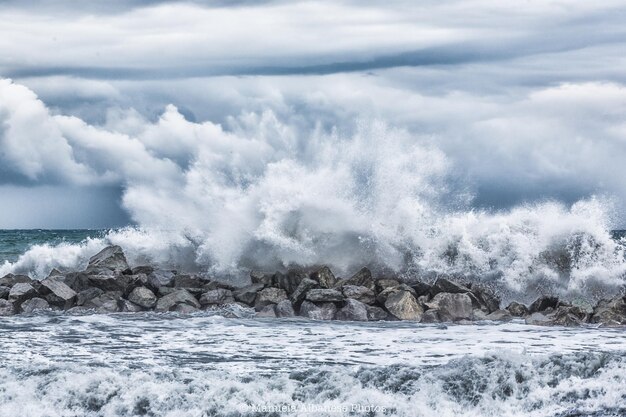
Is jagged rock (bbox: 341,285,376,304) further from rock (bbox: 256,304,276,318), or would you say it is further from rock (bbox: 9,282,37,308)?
rock (bbox: 9,282,37,308)

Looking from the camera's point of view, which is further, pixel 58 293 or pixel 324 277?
pixel 324 277

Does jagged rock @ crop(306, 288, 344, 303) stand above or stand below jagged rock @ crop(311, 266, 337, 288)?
below

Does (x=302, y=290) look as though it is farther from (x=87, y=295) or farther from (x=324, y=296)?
(x=87, y=295)

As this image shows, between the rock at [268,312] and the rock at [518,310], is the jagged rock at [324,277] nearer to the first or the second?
the rock at [268,312]

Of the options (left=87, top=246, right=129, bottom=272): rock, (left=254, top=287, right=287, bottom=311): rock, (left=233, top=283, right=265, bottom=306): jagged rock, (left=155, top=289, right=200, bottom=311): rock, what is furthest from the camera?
(left=87, top=246, right=129, bottom=272): rock

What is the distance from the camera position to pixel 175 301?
15648mm

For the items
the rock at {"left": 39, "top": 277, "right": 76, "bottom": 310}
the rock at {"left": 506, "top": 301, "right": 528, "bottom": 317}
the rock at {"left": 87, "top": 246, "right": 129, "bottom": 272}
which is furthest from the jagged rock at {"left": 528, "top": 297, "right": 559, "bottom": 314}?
the rock at {"left": 87, "top": 246, "right": 129, "bottom": 272}

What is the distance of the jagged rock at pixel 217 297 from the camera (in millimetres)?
16000

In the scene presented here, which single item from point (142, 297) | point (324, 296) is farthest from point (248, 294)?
point (142, 297)

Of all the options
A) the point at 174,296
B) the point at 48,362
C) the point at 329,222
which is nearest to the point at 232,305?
the point at 174,296

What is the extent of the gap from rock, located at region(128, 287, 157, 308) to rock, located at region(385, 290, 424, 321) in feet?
13.8

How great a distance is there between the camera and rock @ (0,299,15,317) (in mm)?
15680

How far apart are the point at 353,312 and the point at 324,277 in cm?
204

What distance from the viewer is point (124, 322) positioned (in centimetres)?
1438
